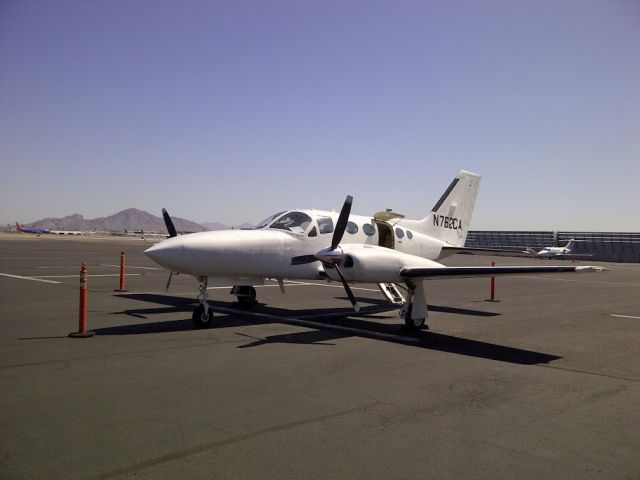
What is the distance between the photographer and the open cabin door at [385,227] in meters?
14.9

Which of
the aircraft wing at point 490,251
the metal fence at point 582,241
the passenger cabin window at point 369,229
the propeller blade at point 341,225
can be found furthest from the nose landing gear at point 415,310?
the metal fence at point 582,241

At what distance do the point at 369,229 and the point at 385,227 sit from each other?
27.6 inches

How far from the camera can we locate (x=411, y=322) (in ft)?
39.0

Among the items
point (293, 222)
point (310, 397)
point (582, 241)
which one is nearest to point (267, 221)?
point (293, 222)

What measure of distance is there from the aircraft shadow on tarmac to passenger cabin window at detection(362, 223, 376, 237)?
2322 mm

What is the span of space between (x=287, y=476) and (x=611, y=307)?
1702cm

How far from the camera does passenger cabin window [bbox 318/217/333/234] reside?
13.3 m

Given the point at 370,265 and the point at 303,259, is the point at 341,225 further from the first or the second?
the point at 303,259

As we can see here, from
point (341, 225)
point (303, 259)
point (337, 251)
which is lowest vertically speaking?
point (303, 259)

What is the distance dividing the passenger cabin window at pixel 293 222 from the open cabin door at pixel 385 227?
266 centimetres

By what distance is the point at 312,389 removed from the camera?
22.8 ft

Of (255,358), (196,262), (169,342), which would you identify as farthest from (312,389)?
(196,262)

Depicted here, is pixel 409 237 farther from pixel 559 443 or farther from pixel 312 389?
pixel 559 443

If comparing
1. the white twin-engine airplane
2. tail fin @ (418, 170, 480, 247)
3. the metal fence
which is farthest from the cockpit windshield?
the metal fence
